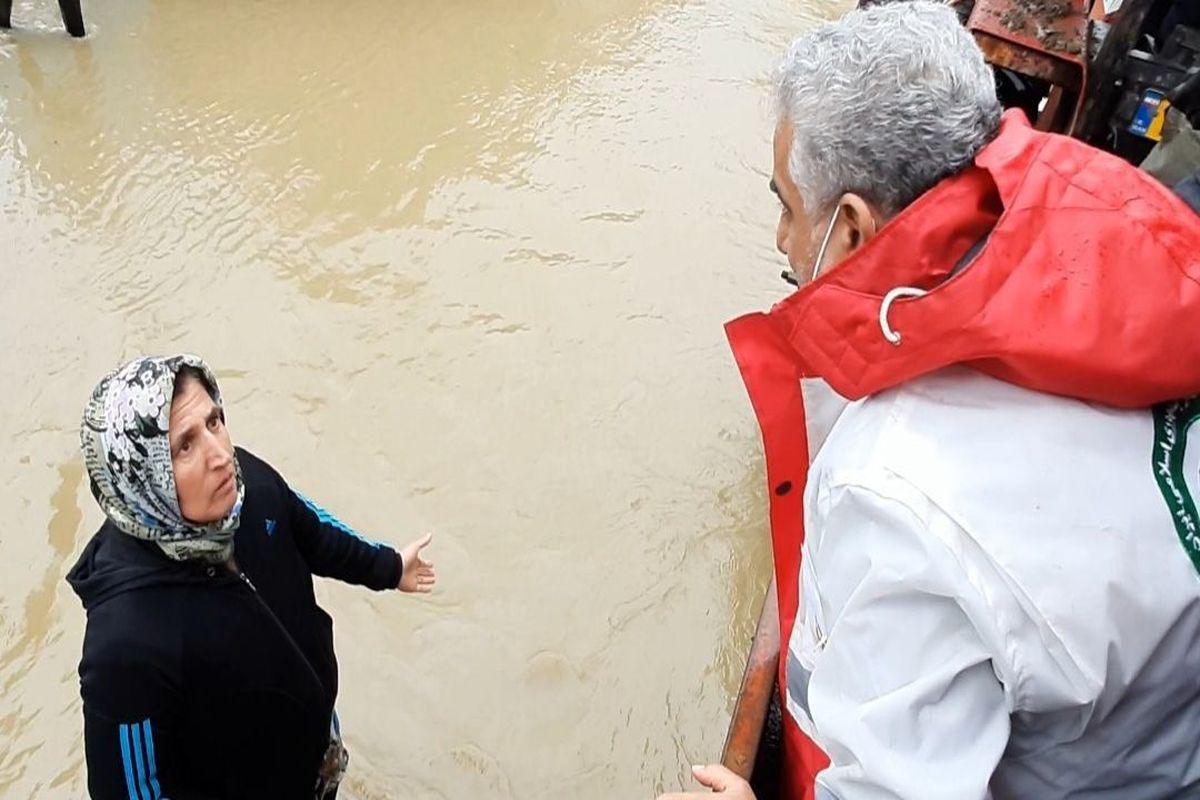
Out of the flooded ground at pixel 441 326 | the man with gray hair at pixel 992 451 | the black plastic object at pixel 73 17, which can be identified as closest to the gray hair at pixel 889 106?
the man with gray hair at pixel 992 451

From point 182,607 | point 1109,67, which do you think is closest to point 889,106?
point 182,607

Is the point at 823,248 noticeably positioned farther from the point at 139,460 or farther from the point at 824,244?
the point at 139,460

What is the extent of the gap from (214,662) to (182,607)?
13 centimetres

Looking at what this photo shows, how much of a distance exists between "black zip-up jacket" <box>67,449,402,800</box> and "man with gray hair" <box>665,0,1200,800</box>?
3.79 ft

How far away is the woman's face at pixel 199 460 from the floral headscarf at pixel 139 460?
0.02 m

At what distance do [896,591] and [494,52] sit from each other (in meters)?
6.47

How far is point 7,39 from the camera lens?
22.1ft

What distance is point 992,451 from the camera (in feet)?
4.15

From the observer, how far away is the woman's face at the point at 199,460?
192cm

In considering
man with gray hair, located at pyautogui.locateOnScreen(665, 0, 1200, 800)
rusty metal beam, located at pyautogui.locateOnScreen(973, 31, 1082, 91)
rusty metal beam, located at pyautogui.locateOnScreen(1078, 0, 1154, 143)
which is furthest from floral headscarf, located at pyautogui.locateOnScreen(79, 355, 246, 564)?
rusty metal beam, located at pyautogui.locateOnScreen(1078, 0, 1154, 143)

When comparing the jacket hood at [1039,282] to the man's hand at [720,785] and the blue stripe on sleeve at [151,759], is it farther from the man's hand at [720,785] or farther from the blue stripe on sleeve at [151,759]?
the blue stripe on sleeve at [151,759]

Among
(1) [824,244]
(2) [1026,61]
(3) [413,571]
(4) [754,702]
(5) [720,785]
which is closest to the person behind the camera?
(1) [824,244]

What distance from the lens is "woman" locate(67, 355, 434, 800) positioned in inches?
73.7

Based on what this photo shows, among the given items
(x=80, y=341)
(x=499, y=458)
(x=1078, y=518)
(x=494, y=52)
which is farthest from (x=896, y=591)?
(x=494, y=52)
